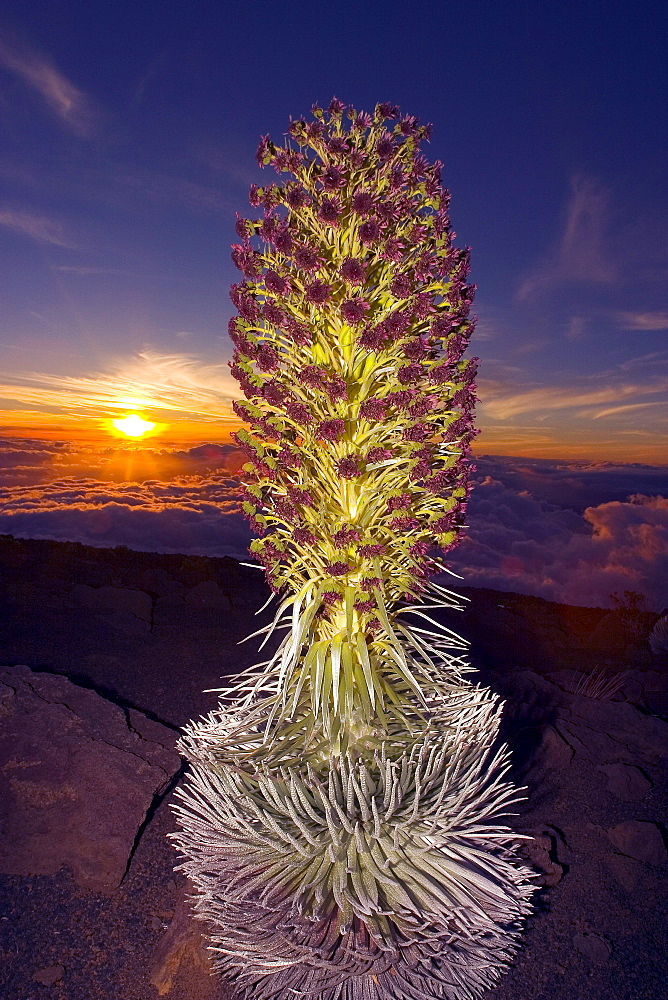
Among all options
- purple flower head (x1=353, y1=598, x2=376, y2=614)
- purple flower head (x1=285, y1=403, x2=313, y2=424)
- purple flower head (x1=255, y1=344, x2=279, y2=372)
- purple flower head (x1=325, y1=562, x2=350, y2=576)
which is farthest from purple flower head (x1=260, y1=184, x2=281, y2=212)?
purple flower head (x1=353, y1=598, x2=376, y2=614)

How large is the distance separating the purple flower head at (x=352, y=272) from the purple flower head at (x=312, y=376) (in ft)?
1.10

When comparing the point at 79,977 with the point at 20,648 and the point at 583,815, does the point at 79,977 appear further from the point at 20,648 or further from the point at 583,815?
the point at 20,648

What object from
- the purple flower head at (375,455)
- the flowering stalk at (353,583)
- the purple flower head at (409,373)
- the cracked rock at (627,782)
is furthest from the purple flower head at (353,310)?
the cracked rock at (627,782)

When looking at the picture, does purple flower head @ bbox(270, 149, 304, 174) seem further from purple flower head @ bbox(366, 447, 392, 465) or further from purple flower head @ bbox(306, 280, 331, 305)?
purple flower head @ bbox(366, 447, 392, 465)

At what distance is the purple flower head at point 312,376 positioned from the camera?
2.43 m

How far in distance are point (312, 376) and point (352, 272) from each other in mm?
395

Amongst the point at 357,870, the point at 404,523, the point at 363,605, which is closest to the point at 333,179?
the point at 404,523

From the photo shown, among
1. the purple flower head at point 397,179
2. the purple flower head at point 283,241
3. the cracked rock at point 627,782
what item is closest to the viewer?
the purple flower head at point 283,241

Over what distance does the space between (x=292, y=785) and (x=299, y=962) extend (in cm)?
69

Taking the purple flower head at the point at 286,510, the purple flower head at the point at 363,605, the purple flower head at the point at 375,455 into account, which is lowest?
the purple flower head at the point at 363,605

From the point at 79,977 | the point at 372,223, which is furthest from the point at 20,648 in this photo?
the point at 372,223

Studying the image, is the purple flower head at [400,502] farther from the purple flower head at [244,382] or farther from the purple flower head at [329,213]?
the purple flower head at [329,213]

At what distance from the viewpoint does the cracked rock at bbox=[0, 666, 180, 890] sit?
13.5ft

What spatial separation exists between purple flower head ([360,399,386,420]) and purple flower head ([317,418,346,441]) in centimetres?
10
